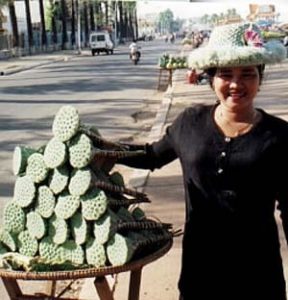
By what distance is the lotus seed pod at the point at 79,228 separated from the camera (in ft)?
10.1

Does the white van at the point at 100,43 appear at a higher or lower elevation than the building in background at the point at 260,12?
lower

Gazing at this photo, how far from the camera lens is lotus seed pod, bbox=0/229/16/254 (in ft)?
10.5

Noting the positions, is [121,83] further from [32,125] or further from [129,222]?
[129,222]

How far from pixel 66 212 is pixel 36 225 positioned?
15 cm

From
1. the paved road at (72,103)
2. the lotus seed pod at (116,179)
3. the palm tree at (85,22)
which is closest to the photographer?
the lotus seed pod at (116,179)

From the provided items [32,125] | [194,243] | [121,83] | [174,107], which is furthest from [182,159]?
[121,83]

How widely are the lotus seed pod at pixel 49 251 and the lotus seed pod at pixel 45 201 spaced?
10 cm

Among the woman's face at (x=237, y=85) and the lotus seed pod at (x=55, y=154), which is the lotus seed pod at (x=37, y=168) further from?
the woman's face at (x=237, y=85)

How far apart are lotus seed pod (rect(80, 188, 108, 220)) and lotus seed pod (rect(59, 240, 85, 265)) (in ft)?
0.44

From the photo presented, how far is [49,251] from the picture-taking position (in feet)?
10.3

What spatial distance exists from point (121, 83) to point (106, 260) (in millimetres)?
24352

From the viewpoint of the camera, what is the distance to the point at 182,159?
Answer: 2986mm

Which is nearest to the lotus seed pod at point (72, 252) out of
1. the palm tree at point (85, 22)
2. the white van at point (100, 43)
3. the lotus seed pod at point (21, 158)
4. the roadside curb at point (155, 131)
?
the lotus seed pod at point (21, 158)

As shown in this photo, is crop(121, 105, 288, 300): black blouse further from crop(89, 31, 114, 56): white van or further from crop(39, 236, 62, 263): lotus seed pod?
crop(89, 31, 114, 56): white van
